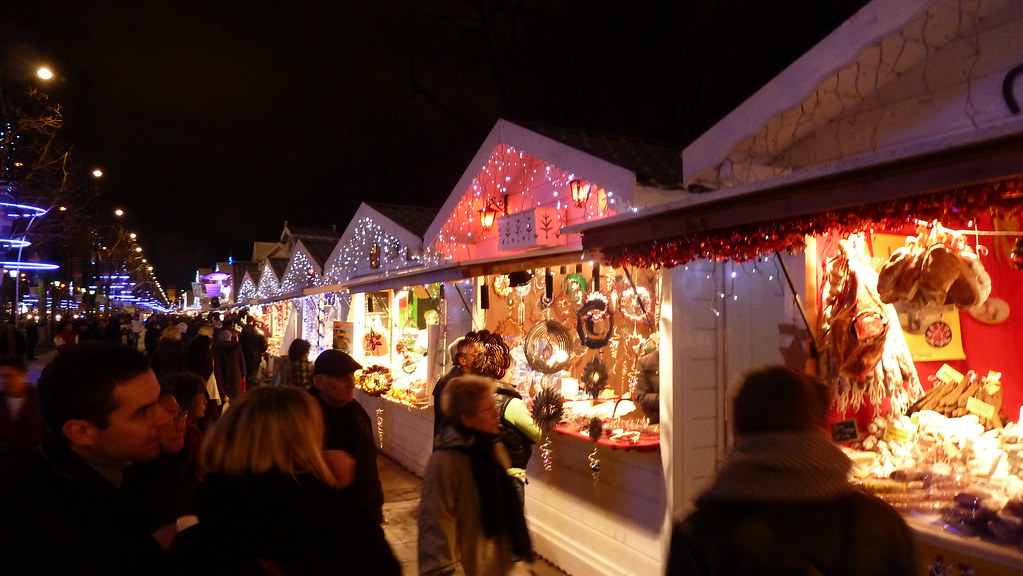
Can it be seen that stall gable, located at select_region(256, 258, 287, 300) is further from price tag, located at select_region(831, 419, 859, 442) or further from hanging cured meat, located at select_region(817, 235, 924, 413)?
price tag, located at select_region(831, 419, 859, 442)

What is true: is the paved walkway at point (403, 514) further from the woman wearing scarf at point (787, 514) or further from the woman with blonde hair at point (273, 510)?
the woman wearing scarf at point (787, 514)

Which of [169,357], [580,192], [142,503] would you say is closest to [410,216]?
[169,357]

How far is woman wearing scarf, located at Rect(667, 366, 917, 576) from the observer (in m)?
1.72

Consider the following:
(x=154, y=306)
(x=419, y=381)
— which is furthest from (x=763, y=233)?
(x=154, y=306)

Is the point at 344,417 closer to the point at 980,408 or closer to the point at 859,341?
the point at 859,341

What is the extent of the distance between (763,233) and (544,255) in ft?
8.37

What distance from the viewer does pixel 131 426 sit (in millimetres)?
1856

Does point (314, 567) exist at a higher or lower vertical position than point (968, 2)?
lower

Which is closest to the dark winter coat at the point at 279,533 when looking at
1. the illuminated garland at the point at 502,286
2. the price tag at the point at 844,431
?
the price tag at the point at 844,431

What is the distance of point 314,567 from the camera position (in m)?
1.66

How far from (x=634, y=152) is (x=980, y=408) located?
349cm

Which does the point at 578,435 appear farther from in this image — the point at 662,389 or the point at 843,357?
the point at 843,357

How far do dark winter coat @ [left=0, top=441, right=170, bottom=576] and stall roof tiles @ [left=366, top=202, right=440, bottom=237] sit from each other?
27.8ft

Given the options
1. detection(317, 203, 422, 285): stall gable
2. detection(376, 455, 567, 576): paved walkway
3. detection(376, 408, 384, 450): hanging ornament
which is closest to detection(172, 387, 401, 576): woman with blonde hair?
detection(376, 455, 567, 576): paved walkway
